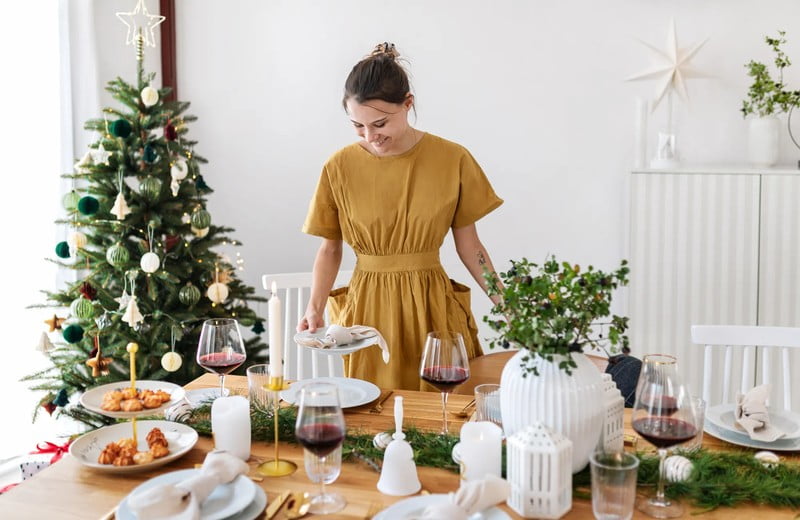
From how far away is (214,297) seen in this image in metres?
2.88

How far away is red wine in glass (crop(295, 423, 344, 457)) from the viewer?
1200 mm

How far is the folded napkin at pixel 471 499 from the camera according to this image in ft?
3.74

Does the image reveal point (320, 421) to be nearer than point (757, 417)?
Yes

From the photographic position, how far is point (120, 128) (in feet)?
8.91

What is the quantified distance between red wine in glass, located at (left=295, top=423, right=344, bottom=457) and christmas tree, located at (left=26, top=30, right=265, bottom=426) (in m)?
1.59

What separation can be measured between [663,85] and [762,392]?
2009mm

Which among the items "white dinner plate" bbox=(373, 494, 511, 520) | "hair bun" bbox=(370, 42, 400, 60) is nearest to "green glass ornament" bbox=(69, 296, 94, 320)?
"hair bun" bbox=(370, 42, 400, 60)

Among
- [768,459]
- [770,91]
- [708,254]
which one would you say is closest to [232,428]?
[768,459]

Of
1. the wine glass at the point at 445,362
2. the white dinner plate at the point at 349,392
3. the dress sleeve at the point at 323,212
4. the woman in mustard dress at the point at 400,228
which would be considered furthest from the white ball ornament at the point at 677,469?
the dress sleeve at the point at 323,212

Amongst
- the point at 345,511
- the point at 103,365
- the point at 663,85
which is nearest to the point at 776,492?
the point at 345,511

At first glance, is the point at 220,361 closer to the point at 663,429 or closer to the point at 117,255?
the point at 663,429

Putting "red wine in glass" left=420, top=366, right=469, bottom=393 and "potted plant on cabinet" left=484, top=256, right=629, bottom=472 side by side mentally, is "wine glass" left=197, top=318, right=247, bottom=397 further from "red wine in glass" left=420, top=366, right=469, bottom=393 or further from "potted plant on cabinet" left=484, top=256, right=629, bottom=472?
"potted plant on cabinet" left=484, top=256, right=629, bottom=472

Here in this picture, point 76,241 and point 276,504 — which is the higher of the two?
point 76,241

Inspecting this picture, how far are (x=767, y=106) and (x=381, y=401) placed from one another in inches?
89.0
